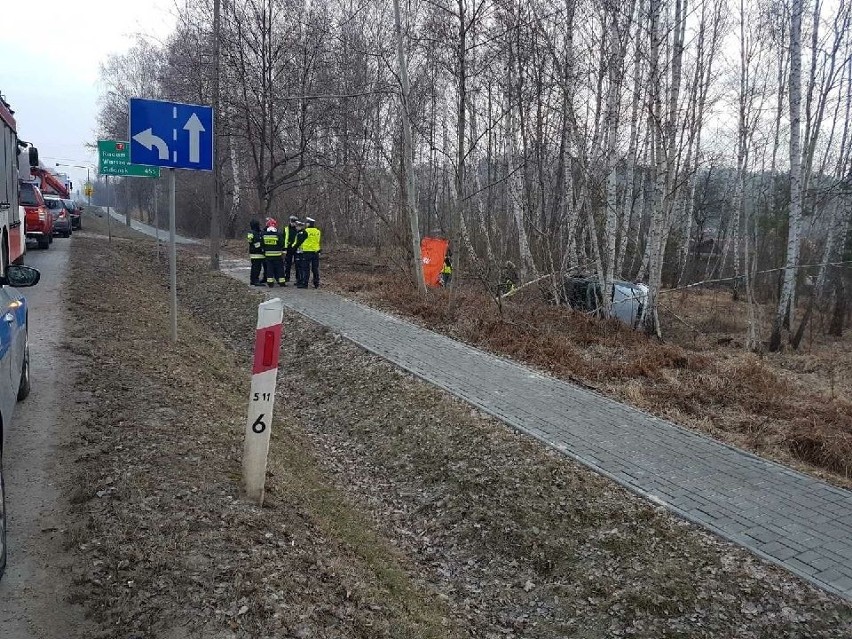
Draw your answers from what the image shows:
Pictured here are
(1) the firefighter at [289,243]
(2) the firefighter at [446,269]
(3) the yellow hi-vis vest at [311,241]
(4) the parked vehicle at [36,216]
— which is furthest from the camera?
(4) the parked vehicle at [36,216]

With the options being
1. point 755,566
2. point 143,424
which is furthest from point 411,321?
point 755,566

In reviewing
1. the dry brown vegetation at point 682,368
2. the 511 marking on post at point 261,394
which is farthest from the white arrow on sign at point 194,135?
the dry brown vegetation at point 682,368

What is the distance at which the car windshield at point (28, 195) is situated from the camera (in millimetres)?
18719

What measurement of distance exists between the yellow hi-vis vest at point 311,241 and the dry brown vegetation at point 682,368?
1.22 meters

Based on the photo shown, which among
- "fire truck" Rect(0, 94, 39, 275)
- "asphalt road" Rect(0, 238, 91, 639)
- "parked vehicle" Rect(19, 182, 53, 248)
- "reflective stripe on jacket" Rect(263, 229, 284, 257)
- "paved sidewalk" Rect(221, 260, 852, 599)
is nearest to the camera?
"asphalt road" Rect(0, 238, 91, 639)

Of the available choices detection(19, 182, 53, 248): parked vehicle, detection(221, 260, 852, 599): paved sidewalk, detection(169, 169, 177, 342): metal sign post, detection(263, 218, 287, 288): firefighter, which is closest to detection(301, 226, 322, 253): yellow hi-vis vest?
detection(263, 218, 287, 288): firefighter

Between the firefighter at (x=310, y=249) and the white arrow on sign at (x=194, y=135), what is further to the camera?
the firefighter at (x=310, y=249)

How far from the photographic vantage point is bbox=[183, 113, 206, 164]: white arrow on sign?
8.15 meters

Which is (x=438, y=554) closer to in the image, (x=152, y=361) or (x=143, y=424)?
(x=143, y=424)

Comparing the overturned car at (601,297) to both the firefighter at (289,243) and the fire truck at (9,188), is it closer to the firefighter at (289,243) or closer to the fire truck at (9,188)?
the firefighter at (289,243)

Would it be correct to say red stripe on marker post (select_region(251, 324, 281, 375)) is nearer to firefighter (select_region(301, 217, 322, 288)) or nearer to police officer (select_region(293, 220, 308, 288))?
firefighter (select_region(301, 217, 322, 288))

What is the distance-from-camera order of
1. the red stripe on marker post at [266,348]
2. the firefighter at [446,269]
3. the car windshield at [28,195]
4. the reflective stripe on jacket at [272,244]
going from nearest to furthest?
the red stripe on marker post at [266,348] < the reflective stripe on jacket at [272,244] < the firefighter at [446,269] < the car windshield at [28,195]

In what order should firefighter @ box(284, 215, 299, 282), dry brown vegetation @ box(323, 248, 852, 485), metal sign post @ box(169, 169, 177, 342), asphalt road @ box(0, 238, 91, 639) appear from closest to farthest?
asphalt road @ box(0, 238, 91, 639)
dry brown vegetation @ box(323, 248, 852, 485)
metal sign post @ box(169, 169, 177, 342)
firefighter @ box(284, 215, 299, 282)

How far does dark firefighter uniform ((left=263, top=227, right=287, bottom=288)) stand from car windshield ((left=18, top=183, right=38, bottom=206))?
28.4ft
